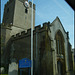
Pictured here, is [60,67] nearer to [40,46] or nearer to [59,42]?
[59,42]

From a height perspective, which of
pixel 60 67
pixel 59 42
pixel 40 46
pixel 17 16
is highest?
pixel 17 16

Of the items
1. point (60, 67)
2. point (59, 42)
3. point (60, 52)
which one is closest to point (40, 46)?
point (60, 52)

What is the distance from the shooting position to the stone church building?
14.6 m

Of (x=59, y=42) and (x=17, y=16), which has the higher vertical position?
(x=17, y=16)

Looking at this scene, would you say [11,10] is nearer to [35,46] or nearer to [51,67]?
[35,46]

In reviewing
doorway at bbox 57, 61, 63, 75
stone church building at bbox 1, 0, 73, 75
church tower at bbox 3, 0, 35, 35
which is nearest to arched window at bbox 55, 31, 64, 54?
stone church building at bbox 1, 0, 73, 75

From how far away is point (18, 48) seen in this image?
19.6 meters

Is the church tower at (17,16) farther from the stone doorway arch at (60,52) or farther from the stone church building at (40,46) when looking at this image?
the stone doorway arch at (60,52)

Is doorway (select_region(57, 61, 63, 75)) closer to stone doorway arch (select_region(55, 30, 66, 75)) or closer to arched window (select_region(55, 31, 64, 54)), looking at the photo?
stone doorway arch (select_region(55, 30, 66, 75))

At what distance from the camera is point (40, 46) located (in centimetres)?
1551

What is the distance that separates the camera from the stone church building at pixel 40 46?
14.6 metres

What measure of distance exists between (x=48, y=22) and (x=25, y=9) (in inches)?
542

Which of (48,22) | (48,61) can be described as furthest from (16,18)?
(48,61)

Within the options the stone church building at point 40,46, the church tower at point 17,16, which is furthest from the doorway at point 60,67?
the church tower at point 17,16
